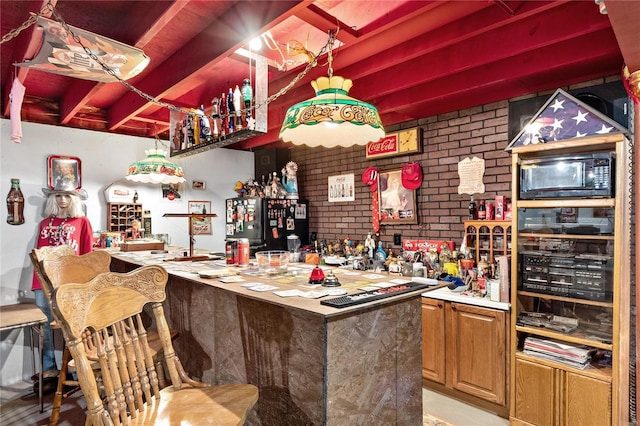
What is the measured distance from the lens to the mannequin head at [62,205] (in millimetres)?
3910

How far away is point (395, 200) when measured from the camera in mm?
4238

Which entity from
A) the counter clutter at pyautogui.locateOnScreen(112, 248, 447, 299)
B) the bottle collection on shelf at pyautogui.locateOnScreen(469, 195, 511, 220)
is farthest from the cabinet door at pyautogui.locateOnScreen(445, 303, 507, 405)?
the bottle collection on shelf at pyautogui.locateOnScreen(469, 195, 511, 220)

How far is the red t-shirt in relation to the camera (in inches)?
154

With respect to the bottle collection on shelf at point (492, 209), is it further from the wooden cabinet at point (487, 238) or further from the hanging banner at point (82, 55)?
the hanging banner at point (82, 55)

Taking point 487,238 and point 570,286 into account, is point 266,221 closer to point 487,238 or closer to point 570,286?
point 487,238

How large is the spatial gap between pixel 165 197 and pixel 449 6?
425cm

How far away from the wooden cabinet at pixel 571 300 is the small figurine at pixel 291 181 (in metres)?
3.18

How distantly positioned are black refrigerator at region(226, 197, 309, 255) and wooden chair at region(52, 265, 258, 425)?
10.6 feet

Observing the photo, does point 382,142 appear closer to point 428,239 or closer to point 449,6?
point 428,239

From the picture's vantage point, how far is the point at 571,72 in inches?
109

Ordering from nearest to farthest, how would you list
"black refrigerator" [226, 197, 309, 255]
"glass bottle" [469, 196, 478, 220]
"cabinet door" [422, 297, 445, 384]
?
1. "cabinet door" [422, 297, 445, 384]
2. "glass bottle" [469, 196, 478, 220]
3. "black refrigerator" [226, 197, 309, 255]

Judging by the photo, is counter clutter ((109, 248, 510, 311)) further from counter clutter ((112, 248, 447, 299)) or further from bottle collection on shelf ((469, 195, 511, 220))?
bottle collection on shelf ((469, 195, 511, 220))

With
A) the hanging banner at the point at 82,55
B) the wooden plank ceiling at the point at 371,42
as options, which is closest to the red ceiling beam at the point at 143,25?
the wooden plank ceiling at the point at 371,42

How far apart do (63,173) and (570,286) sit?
5.09m
